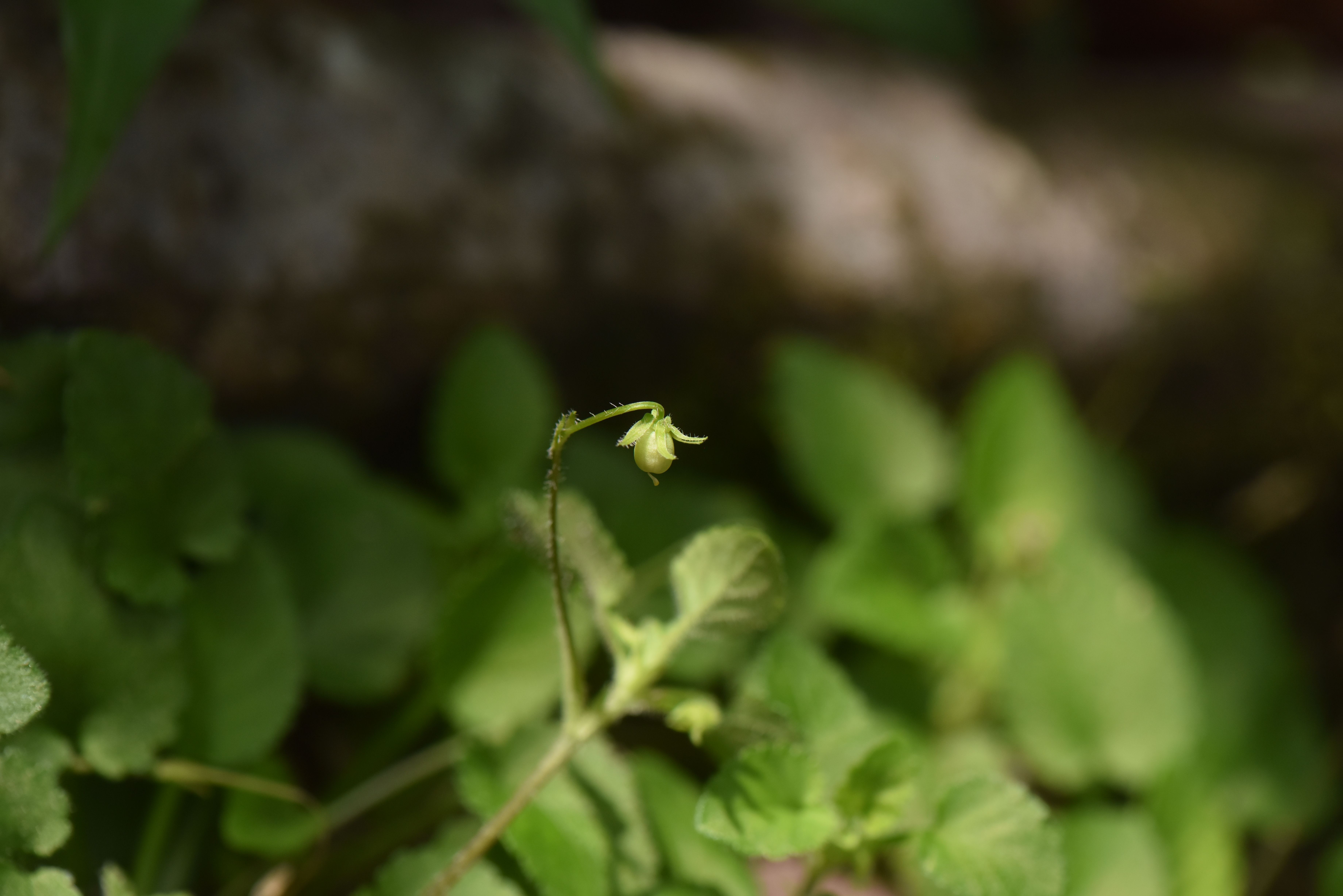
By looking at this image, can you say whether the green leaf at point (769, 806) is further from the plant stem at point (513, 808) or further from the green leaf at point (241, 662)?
the green leaf at point (241, 662)

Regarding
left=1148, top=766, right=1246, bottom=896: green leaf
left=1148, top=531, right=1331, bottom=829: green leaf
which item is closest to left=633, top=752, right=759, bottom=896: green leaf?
left=1148, top=766, right=1246, bottom=896: green leaf

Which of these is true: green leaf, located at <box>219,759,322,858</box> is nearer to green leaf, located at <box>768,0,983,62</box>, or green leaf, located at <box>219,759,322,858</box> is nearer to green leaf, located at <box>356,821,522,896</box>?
green leaf, located at <box>356,821,522,896</box>

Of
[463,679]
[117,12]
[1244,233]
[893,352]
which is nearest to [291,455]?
[463,679]

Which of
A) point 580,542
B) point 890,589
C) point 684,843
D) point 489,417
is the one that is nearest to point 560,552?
point 580,542

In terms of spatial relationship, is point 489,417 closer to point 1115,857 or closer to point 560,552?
point 560,552

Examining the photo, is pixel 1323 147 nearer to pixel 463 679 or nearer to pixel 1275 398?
pixel 1275 398

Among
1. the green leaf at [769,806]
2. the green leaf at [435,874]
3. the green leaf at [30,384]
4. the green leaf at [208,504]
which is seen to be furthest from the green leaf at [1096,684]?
the green leaf at [30,384]
